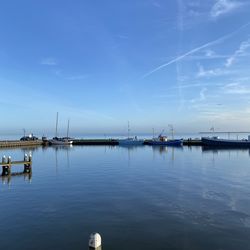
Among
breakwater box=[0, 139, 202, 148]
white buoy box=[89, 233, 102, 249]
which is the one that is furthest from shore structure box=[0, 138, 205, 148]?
white buoy box=[89, 233, 102, 249]

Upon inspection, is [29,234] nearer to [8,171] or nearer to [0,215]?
[0,215]

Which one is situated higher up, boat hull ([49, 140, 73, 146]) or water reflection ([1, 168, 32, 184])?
boat hull ([49, 140, 73, 146])

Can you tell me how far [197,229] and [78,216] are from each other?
24.5ft

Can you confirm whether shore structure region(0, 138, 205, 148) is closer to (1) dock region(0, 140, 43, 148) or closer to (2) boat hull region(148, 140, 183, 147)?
(1) dock region(0, 140, 43, 148)

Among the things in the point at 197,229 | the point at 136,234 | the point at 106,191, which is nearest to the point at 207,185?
the point at 106,191

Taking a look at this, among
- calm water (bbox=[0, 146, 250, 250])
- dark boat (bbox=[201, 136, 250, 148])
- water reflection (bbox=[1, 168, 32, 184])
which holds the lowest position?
calm water (bbox=[0, 146, 250, 250])

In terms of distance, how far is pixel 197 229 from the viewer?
16.6 metres

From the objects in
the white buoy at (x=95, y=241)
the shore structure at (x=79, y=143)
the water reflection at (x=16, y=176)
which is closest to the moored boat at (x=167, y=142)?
the shore structure at (x=79, y=143)

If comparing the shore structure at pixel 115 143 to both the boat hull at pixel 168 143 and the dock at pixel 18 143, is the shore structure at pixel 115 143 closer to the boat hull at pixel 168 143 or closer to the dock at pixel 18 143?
the dock at pixel 18 143

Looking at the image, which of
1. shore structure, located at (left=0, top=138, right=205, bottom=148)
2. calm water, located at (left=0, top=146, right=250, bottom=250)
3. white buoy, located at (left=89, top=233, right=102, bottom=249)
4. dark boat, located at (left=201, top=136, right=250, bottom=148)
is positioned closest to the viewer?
white buoy, located at (left=89, top=233, right=102, bottom=249)

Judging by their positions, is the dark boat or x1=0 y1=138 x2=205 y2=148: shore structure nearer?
the dark boat

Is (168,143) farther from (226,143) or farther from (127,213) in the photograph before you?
(127,213)

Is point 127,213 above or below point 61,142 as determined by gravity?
below

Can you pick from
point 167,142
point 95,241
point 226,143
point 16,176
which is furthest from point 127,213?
point 167,142
